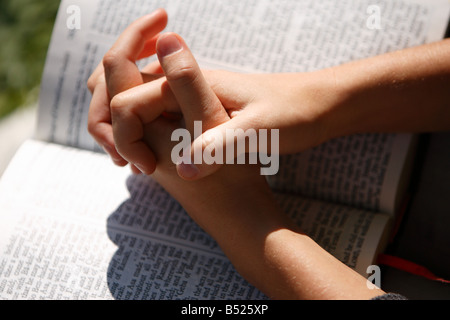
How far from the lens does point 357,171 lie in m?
0.74

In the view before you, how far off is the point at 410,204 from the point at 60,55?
0.68 m

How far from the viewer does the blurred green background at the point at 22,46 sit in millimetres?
1128

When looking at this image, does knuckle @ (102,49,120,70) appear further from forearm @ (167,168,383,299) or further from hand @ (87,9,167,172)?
forearm @ (167,168,383,299)

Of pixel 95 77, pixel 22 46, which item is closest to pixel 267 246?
pixel 95 77

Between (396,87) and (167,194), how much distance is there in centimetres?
41

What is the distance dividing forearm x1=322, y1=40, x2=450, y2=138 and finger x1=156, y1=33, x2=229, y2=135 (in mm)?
179

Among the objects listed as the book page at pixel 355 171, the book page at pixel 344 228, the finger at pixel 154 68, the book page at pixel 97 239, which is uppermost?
the finger at pixel 154 68

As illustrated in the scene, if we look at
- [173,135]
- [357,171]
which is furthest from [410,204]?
[173,135]

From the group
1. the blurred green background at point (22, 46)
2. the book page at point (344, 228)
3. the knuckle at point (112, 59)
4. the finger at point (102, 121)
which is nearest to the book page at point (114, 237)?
→ the book page at point (344, 228)

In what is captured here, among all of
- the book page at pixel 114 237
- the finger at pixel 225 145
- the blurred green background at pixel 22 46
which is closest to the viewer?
the finger at pixel 225 145

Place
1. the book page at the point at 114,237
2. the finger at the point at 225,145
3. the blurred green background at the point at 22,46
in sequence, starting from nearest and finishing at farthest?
the finger at the point at 225,145, the book page at the point at 114,237, the blurred green background at the point at 22,46

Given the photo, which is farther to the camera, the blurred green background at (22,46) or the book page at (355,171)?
the blurred green background at (22,46)

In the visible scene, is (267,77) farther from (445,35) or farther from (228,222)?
(445,35)

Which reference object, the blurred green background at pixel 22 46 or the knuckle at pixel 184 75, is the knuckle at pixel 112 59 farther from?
the blurred green background at pixel 22 46
